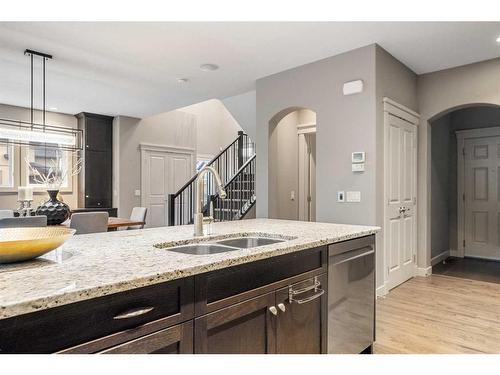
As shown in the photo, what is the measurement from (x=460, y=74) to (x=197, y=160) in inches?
245

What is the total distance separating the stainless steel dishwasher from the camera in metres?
1.95

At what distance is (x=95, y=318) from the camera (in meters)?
1.00

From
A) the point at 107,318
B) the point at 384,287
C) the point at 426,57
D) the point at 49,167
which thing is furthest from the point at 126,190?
the point at 107,318

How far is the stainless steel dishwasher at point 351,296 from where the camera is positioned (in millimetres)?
1951

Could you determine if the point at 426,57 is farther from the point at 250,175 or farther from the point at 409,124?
the point at 250,175

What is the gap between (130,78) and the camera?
186 inches

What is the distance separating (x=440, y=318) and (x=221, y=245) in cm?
235

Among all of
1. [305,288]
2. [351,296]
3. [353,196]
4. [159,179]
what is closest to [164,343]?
[305,288]

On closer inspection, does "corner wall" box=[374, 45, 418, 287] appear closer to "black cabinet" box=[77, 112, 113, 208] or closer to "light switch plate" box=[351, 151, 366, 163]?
"light switch plate" box=[351, 151, 366, 163]

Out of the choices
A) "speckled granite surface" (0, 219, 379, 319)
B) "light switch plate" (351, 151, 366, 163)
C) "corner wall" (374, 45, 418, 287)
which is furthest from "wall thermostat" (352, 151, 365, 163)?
"speckled granite surface" (0, 219, 379, 319)

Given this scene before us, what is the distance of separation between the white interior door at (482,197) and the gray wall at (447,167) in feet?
0.63

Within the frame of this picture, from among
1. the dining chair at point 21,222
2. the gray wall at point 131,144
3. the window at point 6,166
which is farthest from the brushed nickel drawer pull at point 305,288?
the window at point 6,166

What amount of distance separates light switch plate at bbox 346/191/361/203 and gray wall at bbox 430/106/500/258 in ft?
6.83

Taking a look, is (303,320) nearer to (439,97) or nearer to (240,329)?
(240,329)
